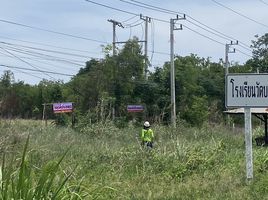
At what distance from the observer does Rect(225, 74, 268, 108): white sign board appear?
10805 millimetres

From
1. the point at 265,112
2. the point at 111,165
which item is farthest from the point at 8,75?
the point at 111,165

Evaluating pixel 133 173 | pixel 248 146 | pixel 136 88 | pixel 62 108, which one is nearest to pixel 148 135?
pixel 133 173

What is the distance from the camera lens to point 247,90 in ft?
35.7

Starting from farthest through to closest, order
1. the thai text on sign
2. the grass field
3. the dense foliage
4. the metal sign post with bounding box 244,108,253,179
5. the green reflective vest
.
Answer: the dense foliage
the thai text on sign
the green reflective vest
the metal sign post with bounding box 244,108,253,179
the grass field

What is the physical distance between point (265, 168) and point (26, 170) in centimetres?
809

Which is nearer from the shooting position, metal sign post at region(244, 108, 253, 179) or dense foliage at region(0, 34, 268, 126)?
metal sign post at region(244, 108, 253, 179)

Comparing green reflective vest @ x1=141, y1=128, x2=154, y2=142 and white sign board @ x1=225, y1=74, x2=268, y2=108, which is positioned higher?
white sign board @ x1=225, y1=74, x2=268, y2=108

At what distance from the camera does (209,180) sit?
36.2ft

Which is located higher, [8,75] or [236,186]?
[8,75]

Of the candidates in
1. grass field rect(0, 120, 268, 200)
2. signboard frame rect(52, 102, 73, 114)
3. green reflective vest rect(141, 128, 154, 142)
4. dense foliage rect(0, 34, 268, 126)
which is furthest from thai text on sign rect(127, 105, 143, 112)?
grass field rect(0, 120, 268, 200)

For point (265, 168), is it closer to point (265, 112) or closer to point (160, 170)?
point (160, 170)

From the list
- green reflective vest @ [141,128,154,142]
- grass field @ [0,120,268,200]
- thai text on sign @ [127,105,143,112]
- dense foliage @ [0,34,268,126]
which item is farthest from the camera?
dense foliage @ [0,34,268,126]

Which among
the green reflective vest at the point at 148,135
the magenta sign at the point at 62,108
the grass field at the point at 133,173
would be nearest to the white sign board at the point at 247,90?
the grass field at the point at 133,173

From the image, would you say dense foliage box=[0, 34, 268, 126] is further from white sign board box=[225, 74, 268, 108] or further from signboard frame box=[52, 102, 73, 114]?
white sign board box=[225, 74, 268, 108]
